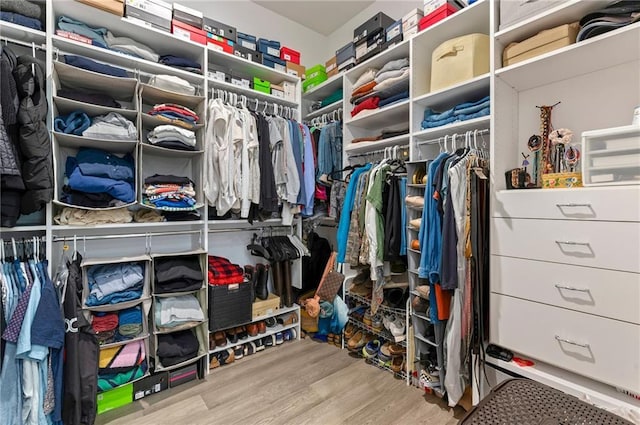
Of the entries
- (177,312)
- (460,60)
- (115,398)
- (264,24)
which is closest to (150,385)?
(115,398)

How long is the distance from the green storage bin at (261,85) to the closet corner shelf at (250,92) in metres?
0.05

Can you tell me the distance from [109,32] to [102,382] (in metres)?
2.27

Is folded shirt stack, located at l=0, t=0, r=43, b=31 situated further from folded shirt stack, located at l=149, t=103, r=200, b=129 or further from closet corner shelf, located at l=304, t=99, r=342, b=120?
closet corner shelf, located at l=304, t=99, r=342, b=120

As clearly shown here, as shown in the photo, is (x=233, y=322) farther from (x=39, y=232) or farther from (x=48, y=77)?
(x=48, y=77)

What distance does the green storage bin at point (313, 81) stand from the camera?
299cm

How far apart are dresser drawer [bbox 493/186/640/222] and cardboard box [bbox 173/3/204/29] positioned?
2.46 meters

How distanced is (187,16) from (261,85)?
724 millimetres

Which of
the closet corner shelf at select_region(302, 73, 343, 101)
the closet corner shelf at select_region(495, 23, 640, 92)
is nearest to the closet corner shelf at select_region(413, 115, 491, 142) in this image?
the closet corner shelf at select_region(495, 23, 640, 92)

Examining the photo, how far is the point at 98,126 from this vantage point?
1.81m

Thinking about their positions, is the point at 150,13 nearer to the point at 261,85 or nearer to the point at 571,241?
the point at 261,85

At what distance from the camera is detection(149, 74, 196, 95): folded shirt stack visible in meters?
2.03

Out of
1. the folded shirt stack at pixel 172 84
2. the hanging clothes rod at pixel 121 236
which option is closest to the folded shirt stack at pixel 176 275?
the hanging clothes rod at pixel 121 236

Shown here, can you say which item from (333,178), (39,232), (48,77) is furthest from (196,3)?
(39,232)

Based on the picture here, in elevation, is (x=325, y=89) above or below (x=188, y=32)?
below
